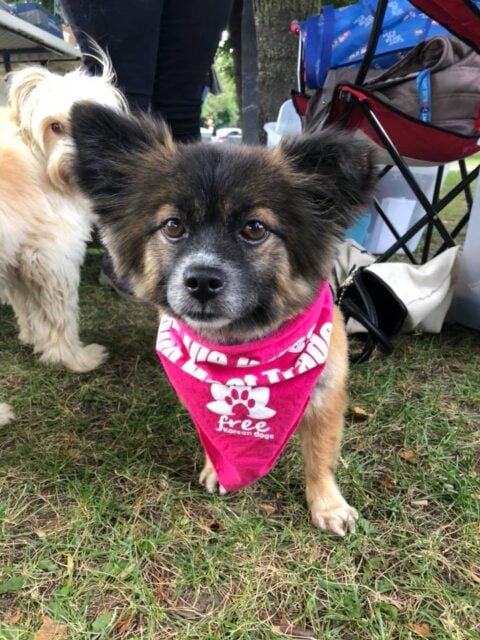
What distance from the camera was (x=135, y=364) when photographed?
2533mm

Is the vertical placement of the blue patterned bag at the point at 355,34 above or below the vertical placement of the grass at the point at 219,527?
above

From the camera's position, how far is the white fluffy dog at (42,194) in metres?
2.12

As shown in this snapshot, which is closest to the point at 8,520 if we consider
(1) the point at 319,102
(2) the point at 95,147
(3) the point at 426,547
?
(2) the point at 95,147

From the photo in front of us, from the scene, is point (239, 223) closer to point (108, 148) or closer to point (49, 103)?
point (108, 148)

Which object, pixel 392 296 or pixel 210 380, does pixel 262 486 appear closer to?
pixel 210 380

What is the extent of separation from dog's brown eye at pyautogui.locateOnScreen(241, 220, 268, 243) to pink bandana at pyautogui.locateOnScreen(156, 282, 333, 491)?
0.94 feet

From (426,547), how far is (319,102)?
2.31 m

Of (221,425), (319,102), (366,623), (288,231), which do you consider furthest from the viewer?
(319,102)

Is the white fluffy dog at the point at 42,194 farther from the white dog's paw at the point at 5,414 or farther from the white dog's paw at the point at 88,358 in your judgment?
the white dog's paw at the point at 88,358

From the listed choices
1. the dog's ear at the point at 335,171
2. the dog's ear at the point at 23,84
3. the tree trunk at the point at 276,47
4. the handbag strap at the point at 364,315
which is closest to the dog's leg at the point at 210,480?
the dog's ear at the point at 335,171

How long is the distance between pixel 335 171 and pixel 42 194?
1432 millimetres

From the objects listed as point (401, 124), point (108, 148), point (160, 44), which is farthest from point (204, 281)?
point (160, 44)

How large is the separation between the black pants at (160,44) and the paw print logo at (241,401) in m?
1.69

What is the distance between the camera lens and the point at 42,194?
2.20 m
